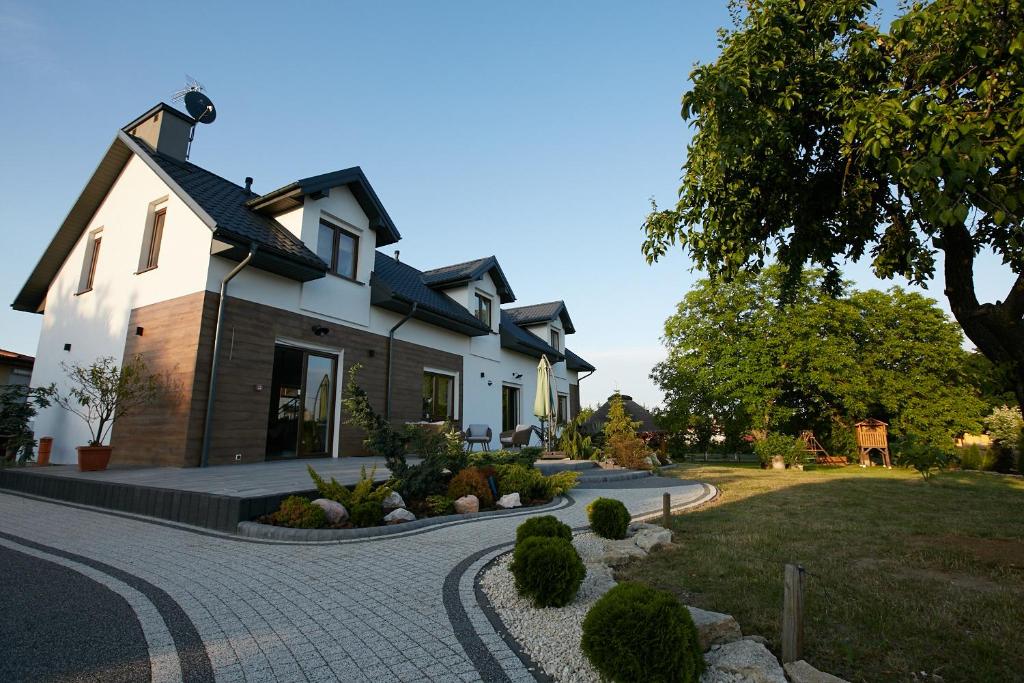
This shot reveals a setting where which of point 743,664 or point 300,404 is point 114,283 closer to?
point 300,404

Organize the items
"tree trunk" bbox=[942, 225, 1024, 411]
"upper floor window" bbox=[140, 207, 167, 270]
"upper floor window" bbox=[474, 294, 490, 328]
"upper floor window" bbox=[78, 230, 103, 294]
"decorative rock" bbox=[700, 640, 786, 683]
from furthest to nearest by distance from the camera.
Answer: "upper floor window" bbox=[474, 294, 490, 328] → "upper floor window" bbox=[78, 230, 103, 294] → "upper floor window" bbox=[140, 207, 167, 270] → "tree trunk" bbox=[942, 225, 1024, 411] → "decorative rock" bbox=[700, 640, 786, 683]

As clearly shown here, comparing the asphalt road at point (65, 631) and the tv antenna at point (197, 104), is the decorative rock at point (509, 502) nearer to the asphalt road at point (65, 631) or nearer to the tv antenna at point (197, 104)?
the asphalt road at point (65, 631)

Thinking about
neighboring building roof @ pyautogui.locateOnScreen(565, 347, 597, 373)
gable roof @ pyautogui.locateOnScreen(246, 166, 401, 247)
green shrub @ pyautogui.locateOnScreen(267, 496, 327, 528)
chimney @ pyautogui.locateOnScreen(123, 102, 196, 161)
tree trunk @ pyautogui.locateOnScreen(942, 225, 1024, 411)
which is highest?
chimney @ pyautogui.locateOnScreen(123, 102, 196, 161)

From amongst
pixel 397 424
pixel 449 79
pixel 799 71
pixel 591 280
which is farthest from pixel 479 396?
pixel 799 71

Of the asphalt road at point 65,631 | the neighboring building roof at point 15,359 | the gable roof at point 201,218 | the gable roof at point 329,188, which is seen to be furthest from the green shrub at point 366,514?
the neighboring building roof at point 15,359

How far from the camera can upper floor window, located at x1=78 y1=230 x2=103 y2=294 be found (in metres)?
13.1

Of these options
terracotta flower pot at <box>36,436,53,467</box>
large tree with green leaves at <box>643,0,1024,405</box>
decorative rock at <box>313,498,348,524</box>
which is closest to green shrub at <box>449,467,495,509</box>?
decorative rock at <box>313,498,348,524</box>

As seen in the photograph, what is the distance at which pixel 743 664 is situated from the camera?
2551 millimetres

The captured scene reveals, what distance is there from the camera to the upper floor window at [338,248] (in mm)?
12492

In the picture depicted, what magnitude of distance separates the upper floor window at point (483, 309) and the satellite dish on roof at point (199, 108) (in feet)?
31.6

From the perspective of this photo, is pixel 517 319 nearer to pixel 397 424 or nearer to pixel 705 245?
pixel 397 424

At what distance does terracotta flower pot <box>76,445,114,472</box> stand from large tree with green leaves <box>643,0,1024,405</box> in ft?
34.3

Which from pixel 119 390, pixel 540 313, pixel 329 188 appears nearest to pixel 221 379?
pixel 119 390

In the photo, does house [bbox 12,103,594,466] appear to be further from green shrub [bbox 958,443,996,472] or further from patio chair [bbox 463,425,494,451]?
green shrub [bbox 958,443,996,472]
